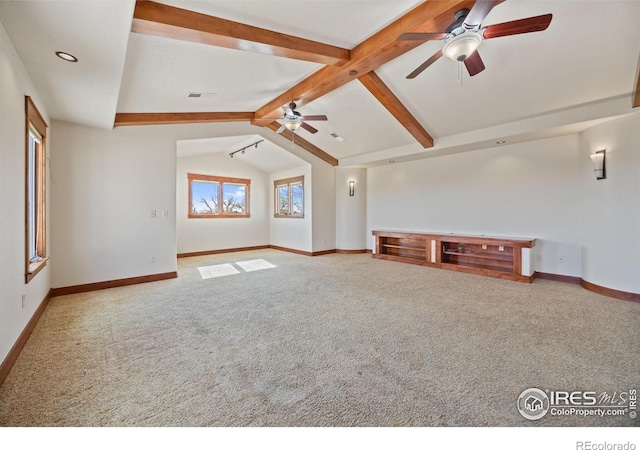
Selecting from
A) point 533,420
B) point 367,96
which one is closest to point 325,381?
point 533,420

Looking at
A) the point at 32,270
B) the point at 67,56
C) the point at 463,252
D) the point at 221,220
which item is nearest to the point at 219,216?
the point at 221,220

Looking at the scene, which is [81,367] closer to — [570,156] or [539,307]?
[539,307]

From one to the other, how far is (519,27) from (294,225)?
21.6ft

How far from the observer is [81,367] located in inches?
86.9

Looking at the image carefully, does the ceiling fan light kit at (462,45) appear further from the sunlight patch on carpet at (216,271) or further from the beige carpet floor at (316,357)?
the sunlight patch on carpet at (216,271)

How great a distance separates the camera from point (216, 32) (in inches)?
104

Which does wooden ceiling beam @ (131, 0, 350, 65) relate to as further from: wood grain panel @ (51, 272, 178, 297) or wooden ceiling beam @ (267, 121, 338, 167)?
wood grain panel @ (51, 272, 178, 297)

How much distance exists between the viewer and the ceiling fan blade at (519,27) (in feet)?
7.16

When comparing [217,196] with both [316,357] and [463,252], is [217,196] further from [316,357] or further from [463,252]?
[316,357]

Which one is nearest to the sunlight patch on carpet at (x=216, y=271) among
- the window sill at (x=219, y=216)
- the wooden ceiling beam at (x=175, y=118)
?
the window sill at (x=219, y=216)

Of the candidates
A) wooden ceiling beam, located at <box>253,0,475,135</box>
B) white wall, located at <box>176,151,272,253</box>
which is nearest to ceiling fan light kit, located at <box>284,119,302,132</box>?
wooden ceiling beam, located at <box>253,0,475,135</box>

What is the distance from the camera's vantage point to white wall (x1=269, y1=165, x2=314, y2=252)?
762cm

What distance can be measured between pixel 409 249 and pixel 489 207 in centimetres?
194

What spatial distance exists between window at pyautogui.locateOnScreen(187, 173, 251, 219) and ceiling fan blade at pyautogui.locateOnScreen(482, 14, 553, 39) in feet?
23.7
